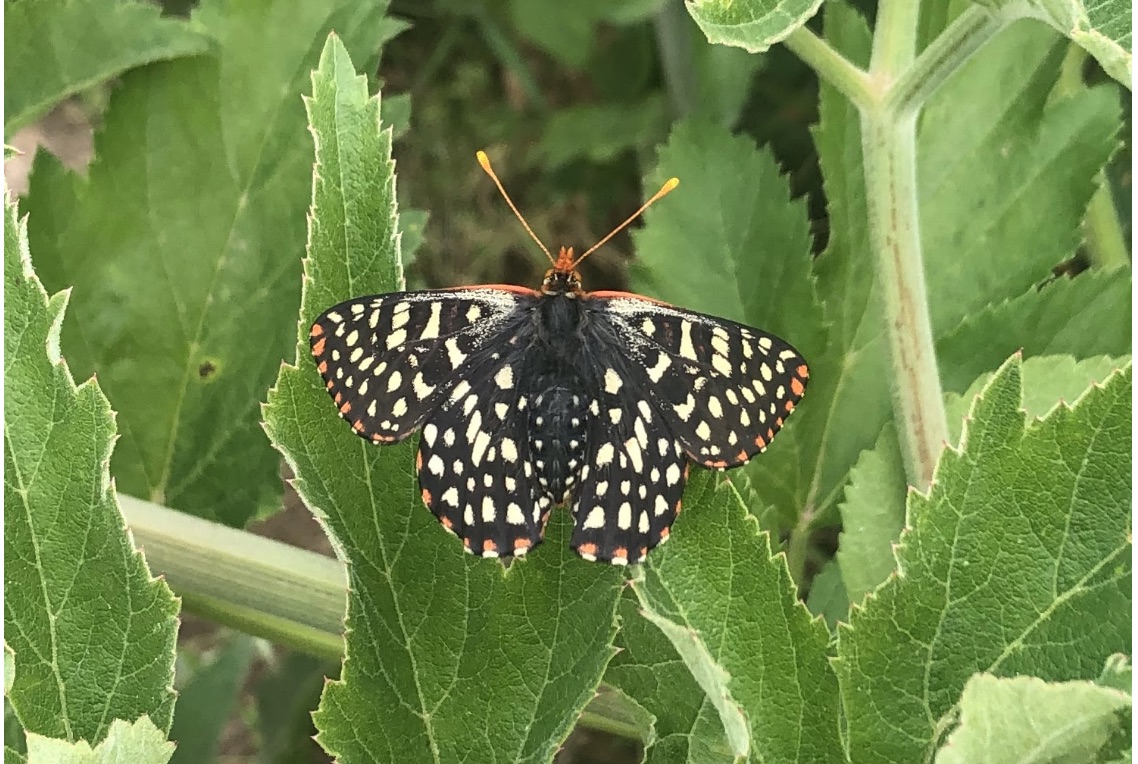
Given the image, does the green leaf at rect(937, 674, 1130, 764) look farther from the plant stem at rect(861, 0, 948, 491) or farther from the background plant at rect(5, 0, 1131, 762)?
the plant stem at rect(861, 0, 948, 491)

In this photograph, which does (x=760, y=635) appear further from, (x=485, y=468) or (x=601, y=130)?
(x=601, y=130)

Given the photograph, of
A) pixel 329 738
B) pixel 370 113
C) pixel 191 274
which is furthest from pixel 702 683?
pixel 191 274

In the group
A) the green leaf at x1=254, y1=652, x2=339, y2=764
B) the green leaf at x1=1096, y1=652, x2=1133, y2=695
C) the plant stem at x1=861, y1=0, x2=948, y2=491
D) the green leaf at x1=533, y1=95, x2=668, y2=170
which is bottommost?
the green leaf at x1=254, y1=652, x2=339, y2=764

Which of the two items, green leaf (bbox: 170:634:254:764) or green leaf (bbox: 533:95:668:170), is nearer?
green leaf (bbox: 170:634:254:764)

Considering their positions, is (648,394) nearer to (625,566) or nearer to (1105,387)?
(625,566)

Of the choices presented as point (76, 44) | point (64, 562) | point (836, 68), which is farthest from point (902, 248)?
point (76, 44)

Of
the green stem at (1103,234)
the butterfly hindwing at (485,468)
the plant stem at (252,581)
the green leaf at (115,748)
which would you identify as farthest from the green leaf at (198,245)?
the green stem at (1103,234)

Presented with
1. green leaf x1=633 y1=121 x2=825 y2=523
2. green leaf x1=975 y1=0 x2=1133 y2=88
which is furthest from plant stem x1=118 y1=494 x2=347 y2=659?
green leaf x1=975 y1=0 x2=1133 y2=88
